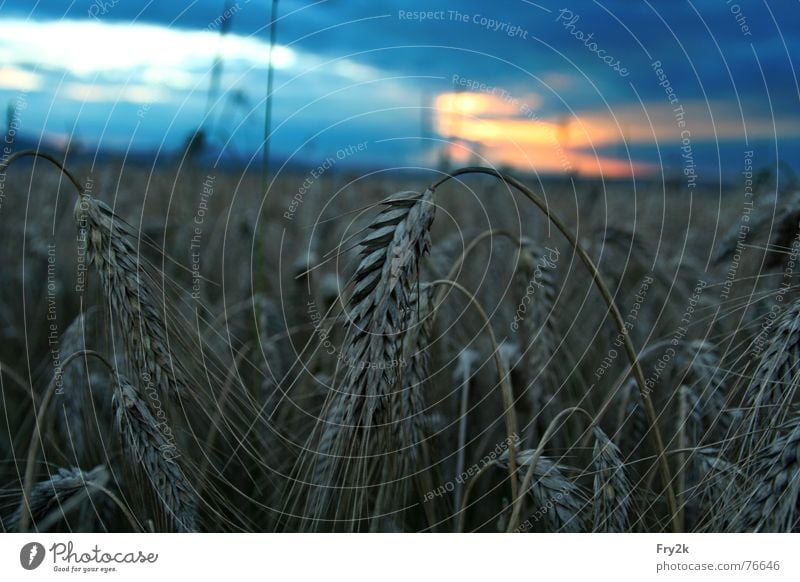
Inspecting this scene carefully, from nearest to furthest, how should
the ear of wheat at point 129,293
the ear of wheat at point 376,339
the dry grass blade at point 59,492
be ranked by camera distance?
the ear of wheat at point 376,339 → the ear of wheat at point 129,293 → the dry grass blade at point 59,492

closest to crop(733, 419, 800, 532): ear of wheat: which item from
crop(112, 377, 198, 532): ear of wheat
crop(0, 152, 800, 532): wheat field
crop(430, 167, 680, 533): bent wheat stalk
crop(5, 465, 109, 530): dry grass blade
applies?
crop(0, 152, 800, 532): wheat field

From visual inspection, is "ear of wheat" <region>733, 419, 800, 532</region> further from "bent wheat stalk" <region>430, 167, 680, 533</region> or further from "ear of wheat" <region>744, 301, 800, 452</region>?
"bent wheat stalk" <region>430, 167, 680, 533</region>

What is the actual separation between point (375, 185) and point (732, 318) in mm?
2019

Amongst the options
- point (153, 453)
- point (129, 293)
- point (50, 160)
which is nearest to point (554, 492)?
point (153, 453)

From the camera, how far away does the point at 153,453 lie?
1.19m

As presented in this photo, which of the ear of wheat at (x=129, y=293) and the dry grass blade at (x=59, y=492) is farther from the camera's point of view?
the dry grass blade at (x=59, y=492)

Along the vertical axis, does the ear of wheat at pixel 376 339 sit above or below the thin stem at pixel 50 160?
below

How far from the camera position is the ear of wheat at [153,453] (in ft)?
3.80

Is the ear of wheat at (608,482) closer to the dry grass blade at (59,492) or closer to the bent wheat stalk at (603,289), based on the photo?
the bent wheat stalk at (603,289)

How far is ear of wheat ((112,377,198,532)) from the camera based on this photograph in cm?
116

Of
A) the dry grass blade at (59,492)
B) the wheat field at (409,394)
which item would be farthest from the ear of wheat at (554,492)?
the dry grass blade at (59,492)
